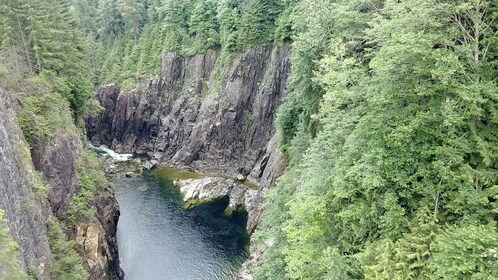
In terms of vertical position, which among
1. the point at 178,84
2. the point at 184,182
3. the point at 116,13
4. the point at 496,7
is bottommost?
the point at 184,182

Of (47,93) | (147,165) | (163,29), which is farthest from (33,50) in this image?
(163,29)

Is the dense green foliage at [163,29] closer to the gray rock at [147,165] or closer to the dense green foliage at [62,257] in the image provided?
the gray rock at [147,165]

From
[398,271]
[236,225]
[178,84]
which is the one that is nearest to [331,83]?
[398,271]

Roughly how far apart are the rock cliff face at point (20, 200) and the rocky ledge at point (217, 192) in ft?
88.0

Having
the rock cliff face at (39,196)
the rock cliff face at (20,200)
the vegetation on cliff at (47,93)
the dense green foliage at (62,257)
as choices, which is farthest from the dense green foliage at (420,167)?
the vegetation on cliff at (47,93)

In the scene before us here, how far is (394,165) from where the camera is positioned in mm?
13969

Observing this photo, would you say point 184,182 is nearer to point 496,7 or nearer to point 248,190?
point 248,190

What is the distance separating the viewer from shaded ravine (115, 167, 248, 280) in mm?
36125

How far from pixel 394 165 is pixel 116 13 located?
271 feet

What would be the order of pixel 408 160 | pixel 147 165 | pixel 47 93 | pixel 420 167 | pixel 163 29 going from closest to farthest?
1. pixel 420 167
2. pixel 408 160
3. pixel 47 93
4. pixel 147 165
5. pixel 163 29

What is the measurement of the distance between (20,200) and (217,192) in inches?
1269

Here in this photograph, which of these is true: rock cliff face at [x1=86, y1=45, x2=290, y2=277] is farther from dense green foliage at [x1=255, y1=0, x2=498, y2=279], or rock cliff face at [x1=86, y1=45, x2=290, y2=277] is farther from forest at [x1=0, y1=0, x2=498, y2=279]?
dense green foliage at [x1=255, y1=0, x2=498, y2=279]

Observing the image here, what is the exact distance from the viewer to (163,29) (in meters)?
73.3

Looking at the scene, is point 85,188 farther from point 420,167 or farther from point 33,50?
point 420,167
